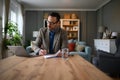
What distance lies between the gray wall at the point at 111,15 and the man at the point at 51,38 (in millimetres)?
4048

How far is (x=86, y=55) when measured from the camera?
615cm

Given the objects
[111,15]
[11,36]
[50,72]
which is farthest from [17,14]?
[50,72]

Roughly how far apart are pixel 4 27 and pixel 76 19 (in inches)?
154

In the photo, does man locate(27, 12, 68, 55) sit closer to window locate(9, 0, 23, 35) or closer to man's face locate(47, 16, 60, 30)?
man's face locate(47, 16, 60, 30)

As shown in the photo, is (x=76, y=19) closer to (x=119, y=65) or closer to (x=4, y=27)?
(x=4, y=27)

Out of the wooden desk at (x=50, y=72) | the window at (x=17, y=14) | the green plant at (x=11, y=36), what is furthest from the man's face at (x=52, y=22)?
the window at (x=17, y=14)

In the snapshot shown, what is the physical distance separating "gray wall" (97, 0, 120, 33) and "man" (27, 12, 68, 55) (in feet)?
13.3

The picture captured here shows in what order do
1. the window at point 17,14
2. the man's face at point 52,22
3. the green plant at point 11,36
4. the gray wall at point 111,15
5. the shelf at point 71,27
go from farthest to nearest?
the shelf at point 71,27 → the window at point 17,14 → the gray wall at point 111,15 → the green plant at point 11,36 → the man's face at point 52,22

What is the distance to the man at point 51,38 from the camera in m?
2.25

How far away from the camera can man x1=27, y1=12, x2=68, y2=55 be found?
2246mm

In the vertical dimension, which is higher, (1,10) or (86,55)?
(1,10)

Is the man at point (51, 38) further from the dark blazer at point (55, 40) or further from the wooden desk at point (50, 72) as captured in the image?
the wooden desk at point (50, 72)

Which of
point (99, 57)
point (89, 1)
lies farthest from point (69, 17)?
point (99, 57)

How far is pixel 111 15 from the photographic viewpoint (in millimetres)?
Result: 6625
